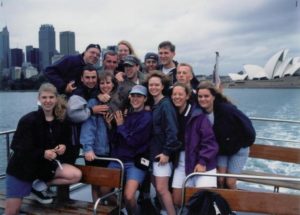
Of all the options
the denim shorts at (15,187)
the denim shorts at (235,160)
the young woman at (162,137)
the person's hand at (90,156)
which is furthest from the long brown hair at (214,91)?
the denim shorts at (15,187)

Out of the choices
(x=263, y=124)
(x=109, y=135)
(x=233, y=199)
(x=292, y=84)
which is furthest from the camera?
(x=292, y=84)

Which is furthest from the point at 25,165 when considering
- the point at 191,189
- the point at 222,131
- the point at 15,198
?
the point at 222,131

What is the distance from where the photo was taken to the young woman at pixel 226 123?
136 inches

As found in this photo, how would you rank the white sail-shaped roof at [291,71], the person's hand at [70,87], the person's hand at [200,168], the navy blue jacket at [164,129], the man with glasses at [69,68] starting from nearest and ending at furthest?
the person's hand at [200,168], the navy blue jacket at [164,129], the person's hand at [70,87], the man with glasses at [69,68], the white sail-shaped roof at [291,71]

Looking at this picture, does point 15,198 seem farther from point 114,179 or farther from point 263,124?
point 263,124

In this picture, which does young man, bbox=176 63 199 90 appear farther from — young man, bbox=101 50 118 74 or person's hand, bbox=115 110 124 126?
young man, bbox=101 50 118 74

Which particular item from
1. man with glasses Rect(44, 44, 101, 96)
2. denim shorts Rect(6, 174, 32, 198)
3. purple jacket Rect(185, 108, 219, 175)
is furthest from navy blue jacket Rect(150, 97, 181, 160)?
denim shorts Rect(6, 174, 32, 198)

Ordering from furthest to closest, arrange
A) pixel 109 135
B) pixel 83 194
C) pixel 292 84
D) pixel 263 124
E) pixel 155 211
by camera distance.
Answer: pixel 292 84 < pixel 263 124 < pixel 83 194 < pixel 155 211 < pixel 109 135

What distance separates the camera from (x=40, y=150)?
345 centimetres

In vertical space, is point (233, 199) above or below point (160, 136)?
below

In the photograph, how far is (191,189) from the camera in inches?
122

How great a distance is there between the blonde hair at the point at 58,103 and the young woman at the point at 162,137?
2.89 feet

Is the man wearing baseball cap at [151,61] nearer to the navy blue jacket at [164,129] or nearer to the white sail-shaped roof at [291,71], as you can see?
the navy blue jacket at [164,129]

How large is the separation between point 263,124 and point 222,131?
1447 cm
